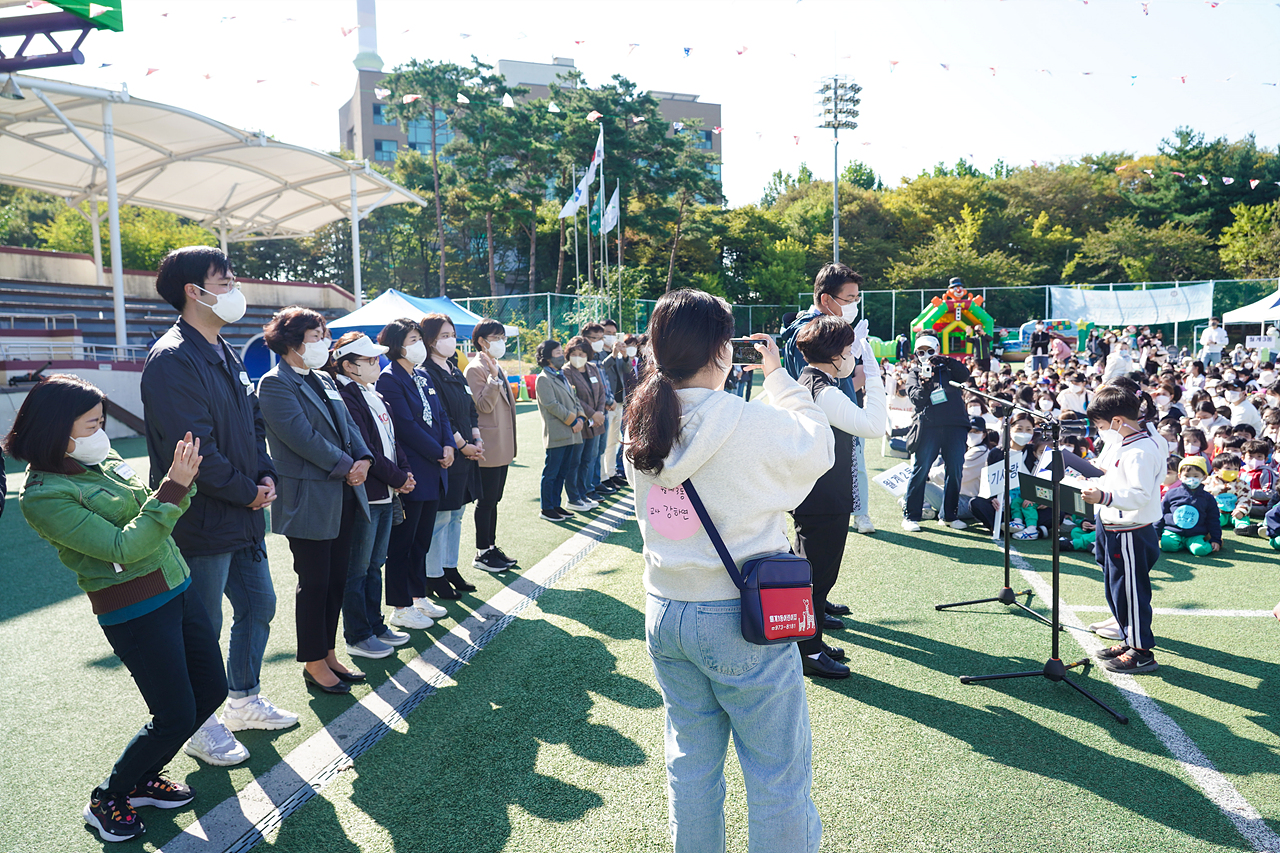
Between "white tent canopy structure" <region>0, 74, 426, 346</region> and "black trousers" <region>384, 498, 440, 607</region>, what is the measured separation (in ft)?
45.9

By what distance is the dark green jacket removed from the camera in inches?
101

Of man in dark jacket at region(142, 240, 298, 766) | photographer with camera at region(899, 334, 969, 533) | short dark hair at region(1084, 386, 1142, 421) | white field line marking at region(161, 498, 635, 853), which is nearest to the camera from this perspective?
white field line marking at region(161, 498, 635, 853)

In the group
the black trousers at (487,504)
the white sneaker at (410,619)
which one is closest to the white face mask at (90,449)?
the white sneaker at (410,619)

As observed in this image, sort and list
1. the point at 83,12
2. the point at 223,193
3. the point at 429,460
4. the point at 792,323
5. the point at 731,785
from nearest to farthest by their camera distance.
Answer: the point at 731,785, the point at 792,323, the point at 429,460, the point at 83,12, the point at 223,193

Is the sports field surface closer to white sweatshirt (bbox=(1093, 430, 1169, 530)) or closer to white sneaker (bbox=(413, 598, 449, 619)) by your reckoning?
white sneaker (bbox=(413, 598, 449, 619))

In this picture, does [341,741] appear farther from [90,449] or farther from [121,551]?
[90,449]

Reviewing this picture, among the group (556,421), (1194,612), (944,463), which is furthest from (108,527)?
(944,463)

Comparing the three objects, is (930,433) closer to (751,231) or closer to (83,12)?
(83,12)

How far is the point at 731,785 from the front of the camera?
10.4 ft

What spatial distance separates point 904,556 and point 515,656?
3.58 metres

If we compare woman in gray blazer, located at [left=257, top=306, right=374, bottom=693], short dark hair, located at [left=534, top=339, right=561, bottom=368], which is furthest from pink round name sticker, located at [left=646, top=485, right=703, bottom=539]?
short dark hair, located at [left=534, top=339, right=561, bottom=368]

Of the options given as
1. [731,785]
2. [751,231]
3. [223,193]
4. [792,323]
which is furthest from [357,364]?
[751,231]

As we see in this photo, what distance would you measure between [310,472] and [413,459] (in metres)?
1.14

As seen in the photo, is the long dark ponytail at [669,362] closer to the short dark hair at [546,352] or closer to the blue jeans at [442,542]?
the blue jeans at [442,542]
